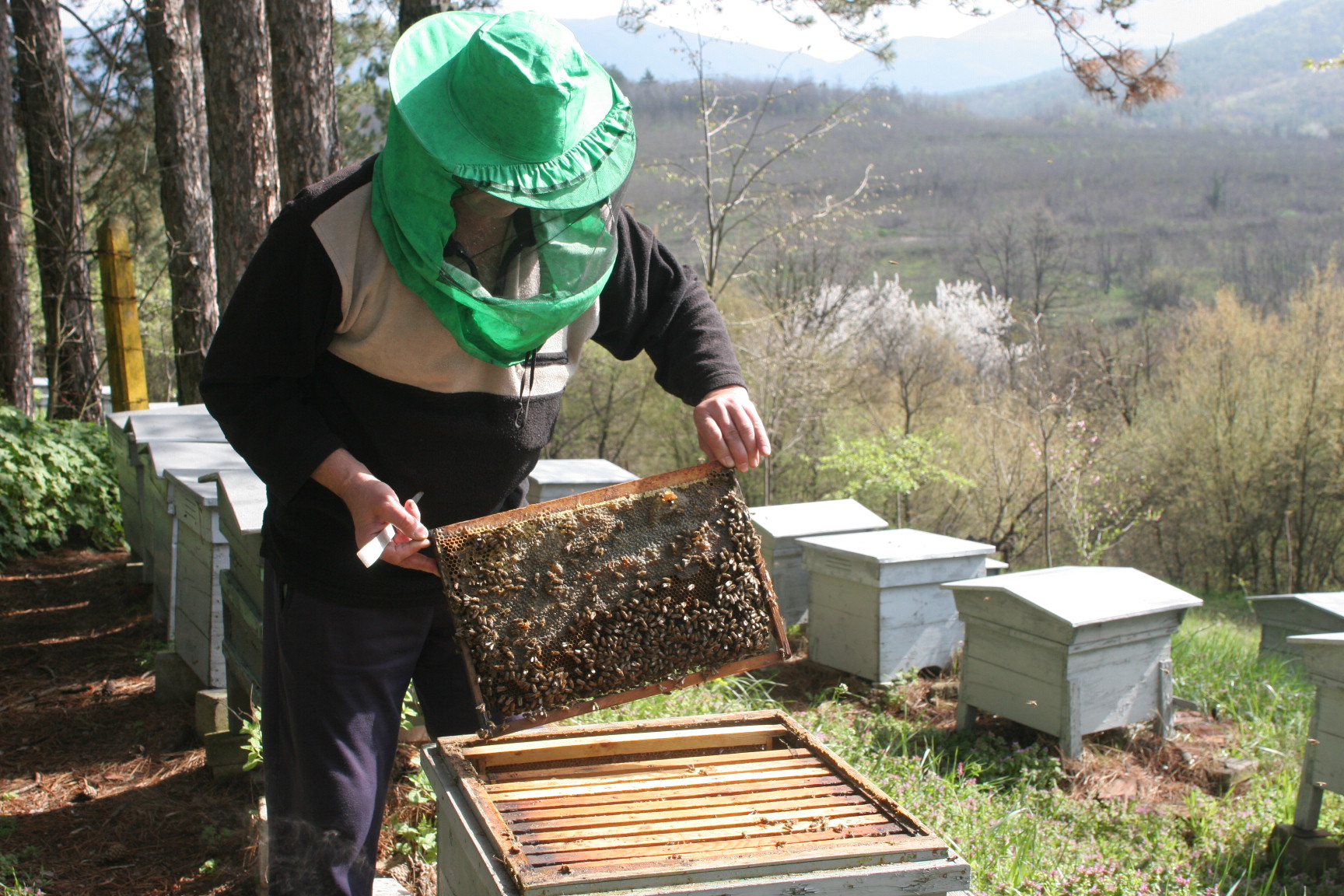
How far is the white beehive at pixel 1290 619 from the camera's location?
6.14m

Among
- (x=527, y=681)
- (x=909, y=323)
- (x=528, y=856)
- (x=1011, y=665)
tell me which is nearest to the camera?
(x=528, y=856)

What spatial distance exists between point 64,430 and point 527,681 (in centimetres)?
732

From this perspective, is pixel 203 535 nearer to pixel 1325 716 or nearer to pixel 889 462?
pixel 1325 716

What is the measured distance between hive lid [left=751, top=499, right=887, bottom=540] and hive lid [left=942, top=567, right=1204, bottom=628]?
1265 millimetres

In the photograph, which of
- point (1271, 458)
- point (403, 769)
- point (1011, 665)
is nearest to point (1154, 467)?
point (1271, 458)

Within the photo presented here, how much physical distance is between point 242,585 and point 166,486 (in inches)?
49.9

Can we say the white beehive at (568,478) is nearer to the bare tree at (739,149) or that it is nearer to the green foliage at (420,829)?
the green foliage at (420,829)

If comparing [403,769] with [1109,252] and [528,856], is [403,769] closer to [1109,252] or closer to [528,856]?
[528,856]

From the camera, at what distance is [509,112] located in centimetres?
162

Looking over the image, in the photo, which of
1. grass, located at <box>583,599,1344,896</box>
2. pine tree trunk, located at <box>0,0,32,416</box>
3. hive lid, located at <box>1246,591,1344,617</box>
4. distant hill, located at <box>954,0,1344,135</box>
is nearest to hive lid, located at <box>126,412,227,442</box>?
grass, located at <box>583,599,1344,896</box>

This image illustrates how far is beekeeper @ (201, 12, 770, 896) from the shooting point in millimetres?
1666

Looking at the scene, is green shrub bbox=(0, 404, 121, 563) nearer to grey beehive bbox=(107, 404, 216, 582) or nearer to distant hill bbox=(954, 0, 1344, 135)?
grey beehive bbox=(107, 404, 216, 582)

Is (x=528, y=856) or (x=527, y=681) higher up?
(x=527, y=681)

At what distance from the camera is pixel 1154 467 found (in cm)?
2303
